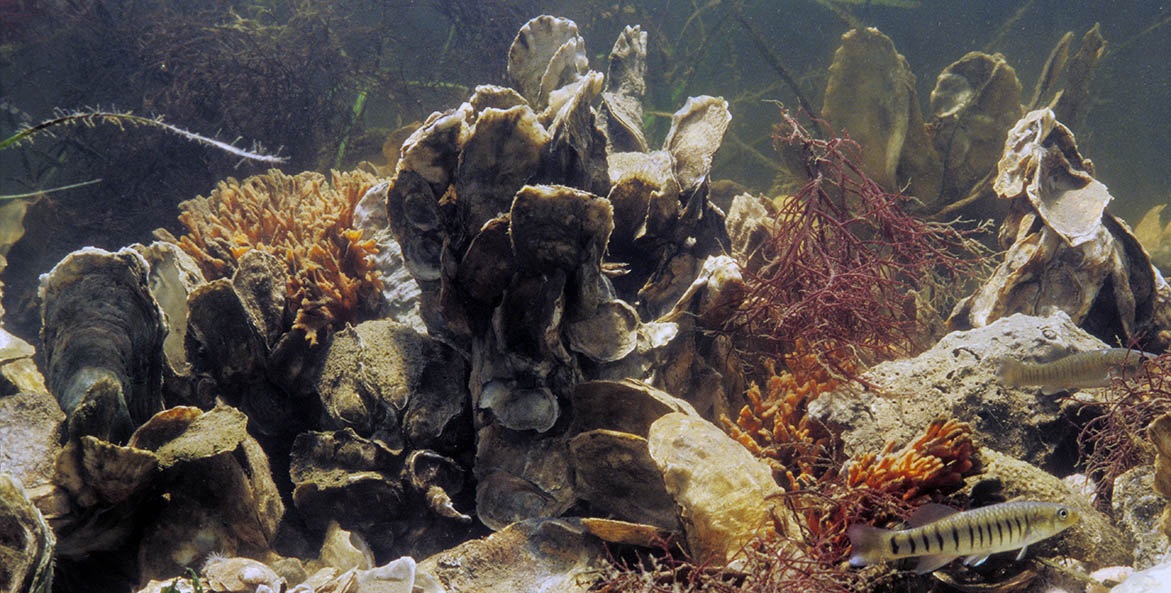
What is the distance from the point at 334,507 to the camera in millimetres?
2801

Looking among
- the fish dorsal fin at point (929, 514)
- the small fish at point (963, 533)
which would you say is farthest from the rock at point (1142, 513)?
the fish dorsal fin at point (929, 514)

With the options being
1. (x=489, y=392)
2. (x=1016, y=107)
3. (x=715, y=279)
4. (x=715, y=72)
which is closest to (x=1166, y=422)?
(x=715, y=279)

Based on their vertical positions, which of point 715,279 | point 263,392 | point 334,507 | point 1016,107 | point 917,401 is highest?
point 1016,107

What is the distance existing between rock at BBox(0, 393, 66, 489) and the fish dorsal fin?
331 cm

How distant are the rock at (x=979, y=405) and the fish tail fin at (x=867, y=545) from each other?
96 cm

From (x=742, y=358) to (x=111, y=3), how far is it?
10209 mm

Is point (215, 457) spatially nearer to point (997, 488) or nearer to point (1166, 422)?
point (997, 488)

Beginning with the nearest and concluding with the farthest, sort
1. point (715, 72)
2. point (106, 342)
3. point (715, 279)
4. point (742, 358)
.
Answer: point (106, 342) → point (715, 279) → point (742, 358) → point (715, 72)

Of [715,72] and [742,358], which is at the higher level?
[715,72]

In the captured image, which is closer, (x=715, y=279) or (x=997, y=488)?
(x=997, y=488)

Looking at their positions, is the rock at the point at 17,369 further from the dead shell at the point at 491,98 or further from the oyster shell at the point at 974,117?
the oyster shell at the point at 974,117

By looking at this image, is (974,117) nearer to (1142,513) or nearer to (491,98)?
(1142,513)

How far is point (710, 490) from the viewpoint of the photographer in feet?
7.22

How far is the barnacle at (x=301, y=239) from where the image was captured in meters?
3.50
